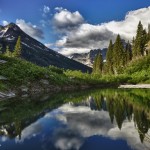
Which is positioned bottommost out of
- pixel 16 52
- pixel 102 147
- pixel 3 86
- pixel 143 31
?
pixel 102 147

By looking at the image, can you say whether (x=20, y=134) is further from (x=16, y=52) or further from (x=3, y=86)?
(x=16, y=52)

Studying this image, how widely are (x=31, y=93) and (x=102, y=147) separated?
31.3 m

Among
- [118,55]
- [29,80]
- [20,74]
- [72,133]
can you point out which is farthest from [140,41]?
[72,133]

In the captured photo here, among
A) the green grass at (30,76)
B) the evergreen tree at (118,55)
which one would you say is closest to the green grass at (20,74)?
the green grass at (30,76)

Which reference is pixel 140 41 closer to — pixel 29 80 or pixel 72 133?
pixel 29 80

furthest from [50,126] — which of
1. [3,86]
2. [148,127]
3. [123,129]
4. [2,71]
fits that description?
[2,71]

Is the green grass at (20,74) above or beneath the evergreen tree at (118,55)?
beneath

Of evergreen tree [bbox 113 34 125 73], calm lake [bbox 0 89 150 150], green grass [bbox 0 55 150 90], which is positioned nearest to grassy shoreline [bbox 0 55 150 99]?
green grass [bbox 0 55 150 90]

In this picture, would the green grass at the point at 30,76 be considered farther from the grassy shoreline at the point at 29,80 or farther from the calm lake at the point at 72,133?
the calm lake at the point at 72,133

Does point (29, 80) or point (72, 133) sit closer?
point (72, 133)

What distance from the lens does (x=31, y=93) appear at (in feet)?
140

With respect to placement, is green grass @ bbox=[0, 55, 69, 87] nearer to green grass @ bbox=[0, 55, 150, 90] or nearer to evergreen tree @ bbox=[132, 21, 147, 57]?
green grass @ bbox=[0, 55, 150, 90]

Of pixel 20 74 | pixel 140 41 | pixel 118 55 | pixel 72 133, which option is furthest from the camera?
pixel 118 55

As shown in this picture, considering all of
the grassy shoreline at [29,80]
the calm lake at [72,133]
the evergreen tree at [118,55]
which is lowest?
the calm lake at [72,133]
